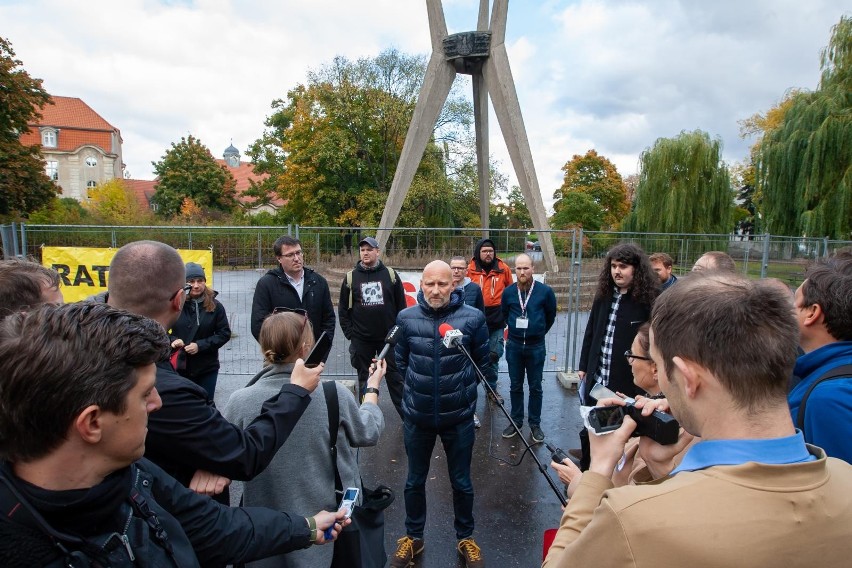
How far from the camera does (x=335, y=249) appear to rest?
7844 millimetres

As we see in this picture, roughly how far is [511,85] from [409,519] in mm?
12951

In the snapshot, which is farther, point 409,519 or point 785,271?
point 785,271

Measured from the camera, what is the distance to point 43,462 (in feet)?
3.26

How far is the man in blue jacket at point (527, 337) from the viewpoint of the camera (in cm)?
A: 525

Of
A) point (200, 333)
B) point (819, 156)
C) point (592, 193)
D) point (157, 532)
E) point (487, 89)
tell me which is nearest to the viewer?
point (157, 532)

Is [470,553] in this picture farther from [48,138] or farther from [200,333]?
[48,138]

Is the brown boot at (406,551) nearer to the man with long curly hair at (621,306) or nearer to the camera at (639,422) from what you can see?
the man with long curly hair at (621,306)

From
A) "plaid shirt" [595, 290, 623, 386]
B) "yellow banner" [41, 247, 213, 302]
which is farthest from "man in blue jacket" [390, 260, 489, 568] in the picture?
"yellow banner" [41, 247, 213, 302]

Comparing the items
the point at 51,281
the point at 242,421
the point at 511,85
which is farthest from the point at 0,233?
the point at 511,85

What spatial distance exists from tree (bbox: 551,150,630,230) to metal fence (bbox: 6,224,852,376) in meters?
39.2

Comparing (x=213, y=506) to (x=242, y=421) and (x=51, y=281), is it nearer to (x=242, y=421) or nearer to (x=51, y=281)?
(x=242, y=421)

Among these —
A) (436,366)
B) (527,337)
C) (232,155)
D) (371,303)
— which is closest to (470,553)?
(436,366)

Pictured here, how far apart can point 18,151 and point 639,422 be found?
1205 inches

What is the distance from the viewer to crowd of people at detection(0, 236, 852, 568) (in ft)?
2.87
